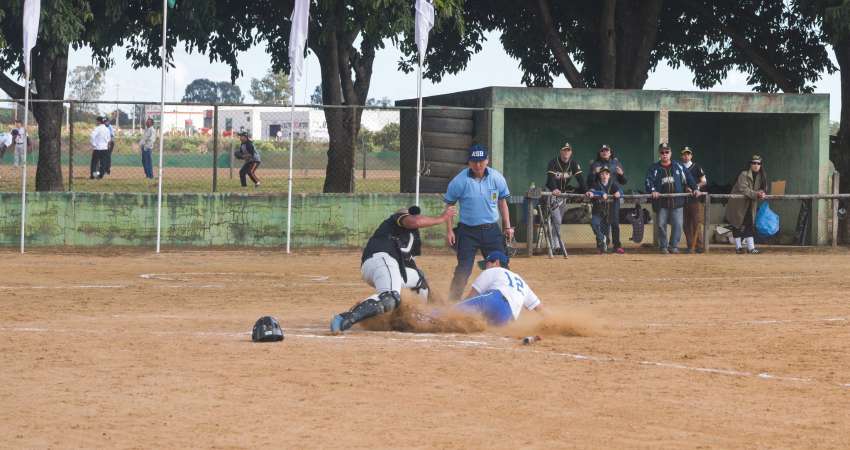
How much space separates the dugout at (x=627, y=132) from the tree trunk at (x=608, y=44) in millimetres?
4857

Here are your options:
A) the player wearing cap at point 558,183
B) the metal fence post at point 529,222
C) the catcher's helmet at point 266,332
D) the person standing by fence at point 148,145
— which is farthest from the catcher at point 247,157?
the catcher's helmet at point 266,332

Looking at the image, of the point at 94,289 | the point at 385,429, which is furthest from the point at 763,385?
the point at 94,289

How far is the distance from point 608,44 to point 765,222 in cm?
1122

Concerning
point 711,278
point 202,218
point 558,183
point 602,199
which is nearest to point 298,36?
point 202,218

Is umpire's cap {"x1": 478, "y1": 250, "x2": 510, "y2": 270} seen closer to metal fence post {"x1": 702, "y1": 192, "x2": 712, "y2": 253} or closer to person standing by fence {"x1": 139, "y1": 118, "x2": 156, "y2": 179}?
metal fence post {"x1": 702, "y1": 192, "x2": 712, "y2": 253}

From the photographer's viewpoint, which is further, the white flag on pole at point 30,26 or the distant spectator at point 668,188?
the distant spectator at point 668,188

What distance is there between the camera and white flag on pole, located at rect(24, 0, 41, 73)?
22.1m

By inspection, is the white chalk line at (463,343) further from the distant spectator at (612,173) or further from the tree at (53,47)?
the tree at (53,47)

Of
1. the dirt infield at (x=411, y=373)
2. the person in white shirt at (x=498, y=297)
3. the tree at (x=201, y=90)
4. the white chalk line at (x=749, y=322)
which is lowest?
the dirt infield at (x=411, y=373)

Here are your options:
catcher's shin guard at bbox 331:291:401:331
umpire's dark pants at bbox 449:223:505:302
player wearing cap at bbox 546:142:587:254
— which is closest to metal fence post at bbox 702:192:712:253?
player wearing cap at bbox 546:142:587:254

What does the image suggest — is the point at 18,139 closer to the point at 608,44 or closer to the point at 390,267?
the point at 608,44

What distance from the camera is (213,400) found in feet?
29.8

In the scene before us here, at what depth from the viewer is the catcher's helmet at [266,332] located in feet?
38.7

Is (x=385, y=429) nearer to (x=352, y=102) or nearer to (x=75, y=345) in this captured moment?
(x=75, y=345)
